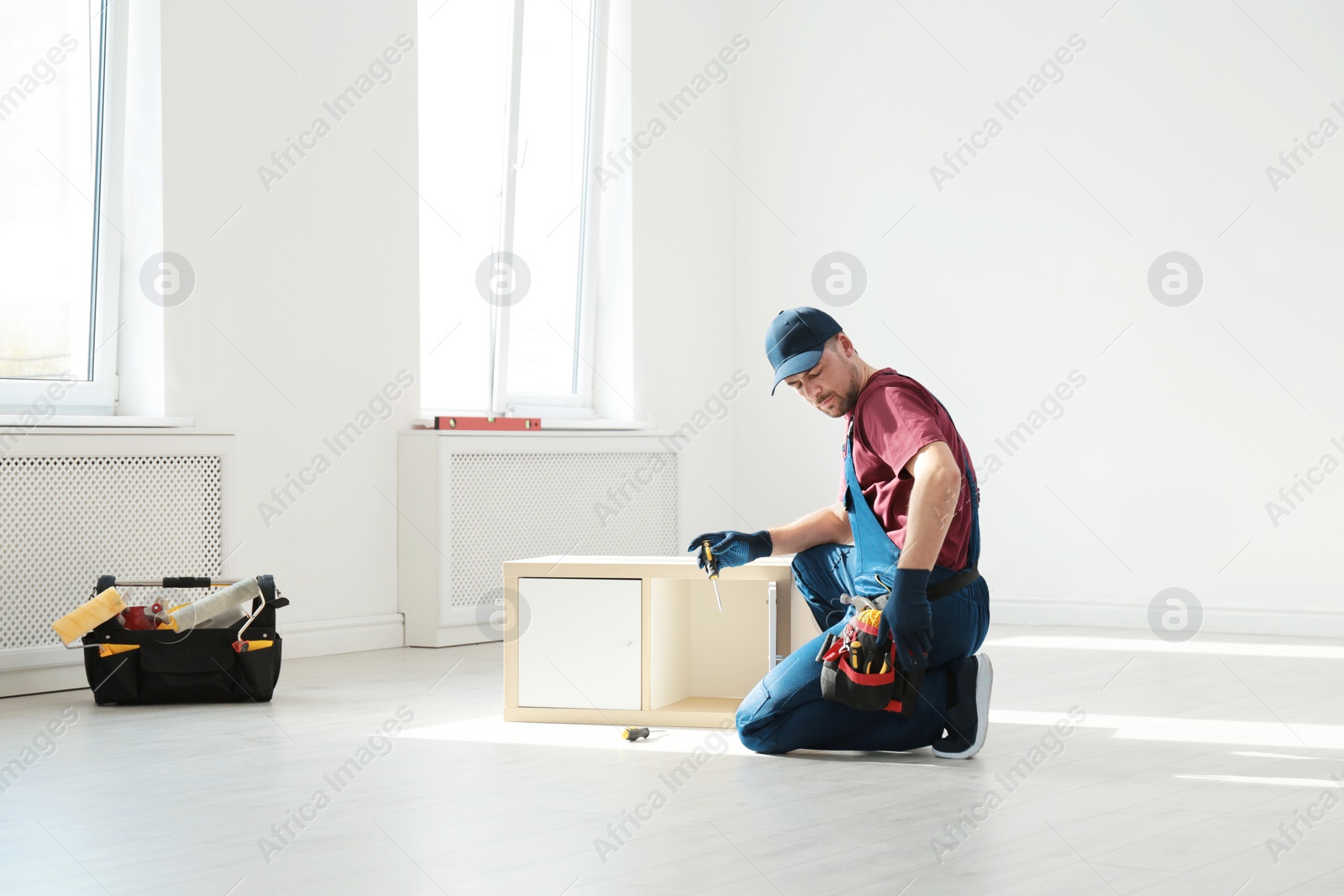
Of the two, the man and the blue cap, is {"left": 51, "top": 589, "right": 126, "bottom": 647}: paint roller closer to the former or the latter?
the man

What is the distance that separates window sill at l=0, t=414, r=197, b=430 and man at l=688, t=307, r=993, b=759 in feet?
6.60

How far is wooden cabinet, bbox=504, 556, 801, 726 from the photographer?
298 cm

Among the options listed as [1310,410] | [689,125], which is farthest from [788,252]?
[1310,410]

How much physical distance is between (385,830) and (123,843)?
0.39m

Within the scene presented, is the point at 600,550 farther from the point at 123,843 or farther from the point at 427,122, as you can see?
the point at 123,843

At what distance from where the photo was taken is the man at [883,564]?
263 centimetres

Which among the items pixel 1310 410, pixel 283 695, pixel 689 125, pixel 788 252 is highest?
pixel 689 125

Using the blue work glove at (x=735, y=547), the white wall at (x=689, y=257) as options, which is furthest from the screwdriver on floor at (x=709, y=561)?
the white wall at (x=689, y=257)

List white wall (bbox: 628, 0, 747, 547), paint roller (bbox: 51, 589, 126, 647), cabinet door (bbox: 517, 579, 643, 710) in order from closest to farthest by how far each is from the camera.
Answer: cabinet door (bbox: 517, 579, 643, 710) < paint roller (bbox: 51, 589, 126, 647) < white wall (bbox: 628, 0, 747, 547)

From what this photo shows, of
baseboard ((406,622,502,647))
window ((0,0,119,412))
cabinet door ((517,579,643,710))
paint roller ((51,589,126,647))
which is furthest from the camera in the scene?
baseboard ((406,622,502,647))

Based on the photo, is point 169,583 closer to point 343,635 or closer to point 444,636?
point 343,635

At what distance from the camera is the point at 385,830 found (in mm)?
2146

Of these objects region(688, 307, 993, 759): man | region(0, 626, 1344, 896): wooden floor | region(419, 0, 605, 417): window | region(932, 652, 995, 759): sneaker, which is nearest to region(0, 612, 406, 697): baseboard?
region(0, 626, 1344, 896): wooden floor

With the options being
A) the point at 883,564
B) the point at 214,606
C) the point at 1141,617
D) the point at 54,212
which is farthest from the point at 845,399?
the point at 1141,617
